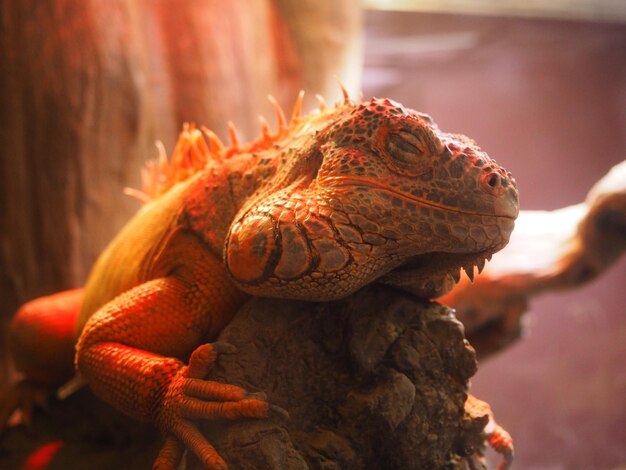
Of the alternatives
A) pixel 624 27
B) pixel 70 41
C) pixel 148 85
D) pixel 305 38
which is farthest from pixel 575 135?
pixel 70 41

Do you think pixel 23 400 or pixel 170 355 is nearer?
pixel 170 355

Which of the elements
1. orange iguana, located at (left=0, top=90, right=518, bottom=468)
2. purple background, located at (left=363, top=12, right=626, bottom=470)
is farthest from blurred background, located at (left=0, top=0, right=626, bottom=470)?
orange iguana, located at (left=0, top=90, right=518, bottom=468)

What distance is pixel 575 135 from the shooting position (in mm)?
7098

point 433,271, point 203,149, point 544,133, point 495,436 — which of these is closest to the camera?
point 433,271

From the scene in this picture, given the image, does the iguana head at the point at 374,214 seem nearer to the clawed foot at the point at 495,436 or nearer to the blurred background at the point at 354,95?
A: the clawed foot at the point at 495,436

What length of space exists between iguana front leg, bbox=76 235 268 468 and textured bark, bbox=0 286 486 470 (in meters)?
0.08

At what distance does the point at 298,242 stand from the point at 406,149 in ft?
1.46

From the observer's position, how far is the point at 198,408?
1.58 m

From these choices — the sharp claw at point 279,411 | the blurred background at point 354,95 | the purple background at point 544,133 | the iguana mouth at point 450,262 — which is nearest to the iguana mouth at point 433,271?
the iguana mouth at point 450,262

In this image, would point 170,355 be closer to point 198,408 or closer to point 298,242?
point 198,408

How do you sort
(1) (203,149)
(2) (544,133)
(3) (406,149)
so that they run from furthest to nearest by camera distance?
(2) (544,133) → (1) (203,149) → (3) (406,149)

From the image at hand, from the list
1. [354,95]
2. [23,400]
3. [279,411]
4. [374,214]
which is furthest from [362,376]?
[354,95]

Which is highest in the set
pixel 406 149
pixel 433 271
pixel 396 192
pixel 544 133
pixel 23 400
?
pixel 406 149

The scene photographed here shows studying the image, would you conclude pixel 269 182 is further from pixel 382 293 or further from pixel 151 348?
pixel 151 348
